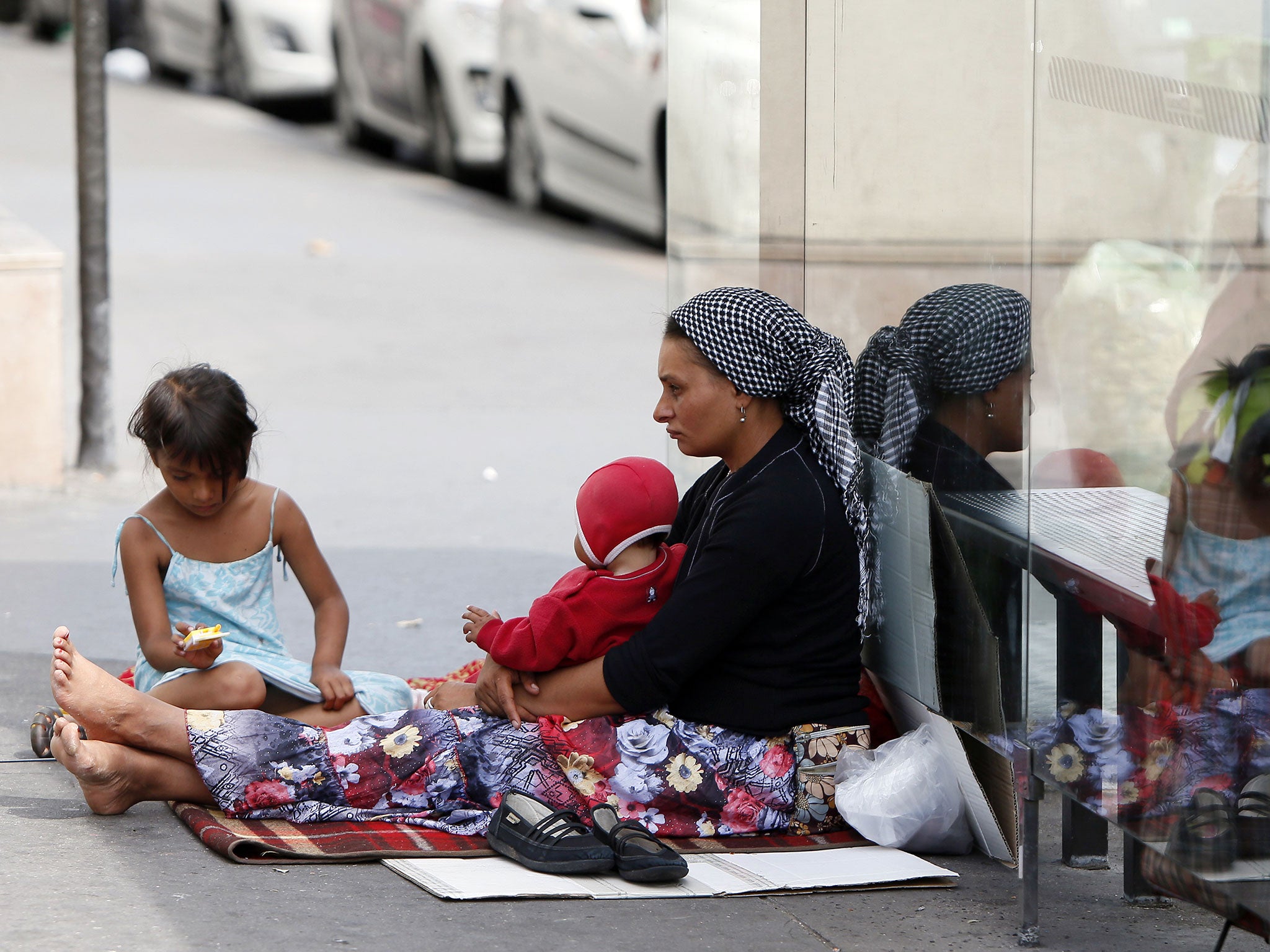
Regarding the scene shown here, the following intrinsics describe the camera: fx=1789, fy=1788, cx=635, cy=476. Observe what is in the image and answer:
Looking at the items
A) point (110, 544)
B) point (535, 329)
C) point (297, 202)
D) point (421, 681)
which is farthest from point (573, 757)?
point (297, 202)

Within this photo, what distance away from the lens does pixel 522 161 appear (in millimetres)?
12547

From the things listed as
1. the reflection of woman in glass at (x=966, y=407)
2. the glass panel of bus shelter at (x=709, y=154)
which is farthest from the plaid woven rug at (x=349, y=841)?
the glass panel of bus shelter at (x=709, y=154)

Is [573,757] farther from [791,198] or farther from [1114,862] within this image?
[791,198]

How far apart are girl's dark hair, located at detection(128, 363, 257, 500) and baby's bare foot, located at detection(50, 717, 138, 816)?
24.4 inches

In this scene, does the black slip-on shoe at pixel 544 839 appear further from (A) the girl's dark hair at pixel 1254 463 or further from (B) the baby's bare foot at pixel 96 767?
(A) the girl's dark hair at pixel 1254 463

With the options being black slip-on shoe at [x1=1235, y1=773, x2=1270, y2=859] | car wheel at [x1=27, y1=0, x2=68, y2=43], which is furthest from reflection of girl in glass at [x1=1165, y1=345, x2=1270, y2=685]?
car wheel at [x1=27, y1=0, x2=68, y2=43]

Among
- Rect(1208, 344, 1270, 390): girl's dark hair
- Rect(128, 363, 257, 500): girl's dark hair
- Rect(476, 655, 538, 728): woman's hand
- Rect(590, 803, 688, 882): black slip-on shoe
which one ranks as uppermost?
Rect(1208, 344, 1270, 390): girl's dark hair

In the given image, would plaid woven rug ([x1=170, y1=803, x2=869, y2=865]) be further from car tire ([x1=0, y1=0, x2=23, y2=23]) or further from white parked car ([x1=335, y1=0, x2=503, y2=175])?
car tire ([x1=0, y1=0, x2=23, y2=23])

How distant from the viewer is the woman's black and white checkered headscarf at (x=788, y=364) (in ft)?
11.3

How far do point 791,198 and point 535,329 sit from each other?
5123 millimetres

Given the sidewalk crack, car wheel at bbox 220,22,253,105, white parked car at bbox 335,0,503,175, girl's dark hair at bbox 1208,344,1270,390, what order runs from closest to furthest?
girl's dark hair at bbox 1208,344,1270,390 < the sidewalk crack < white parked car at bbox 335,0,503,175 < car wheel at bbox 220,22,253,105

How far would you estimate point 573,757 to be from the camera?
350 cm

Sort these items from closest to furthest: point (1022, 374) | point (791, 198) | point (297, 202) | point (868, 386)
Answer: point (1022, 374) → point (868, 386) → point (791, 198) → point (297, 202)

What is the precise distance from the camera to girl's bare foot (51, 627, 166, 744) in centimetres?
342
